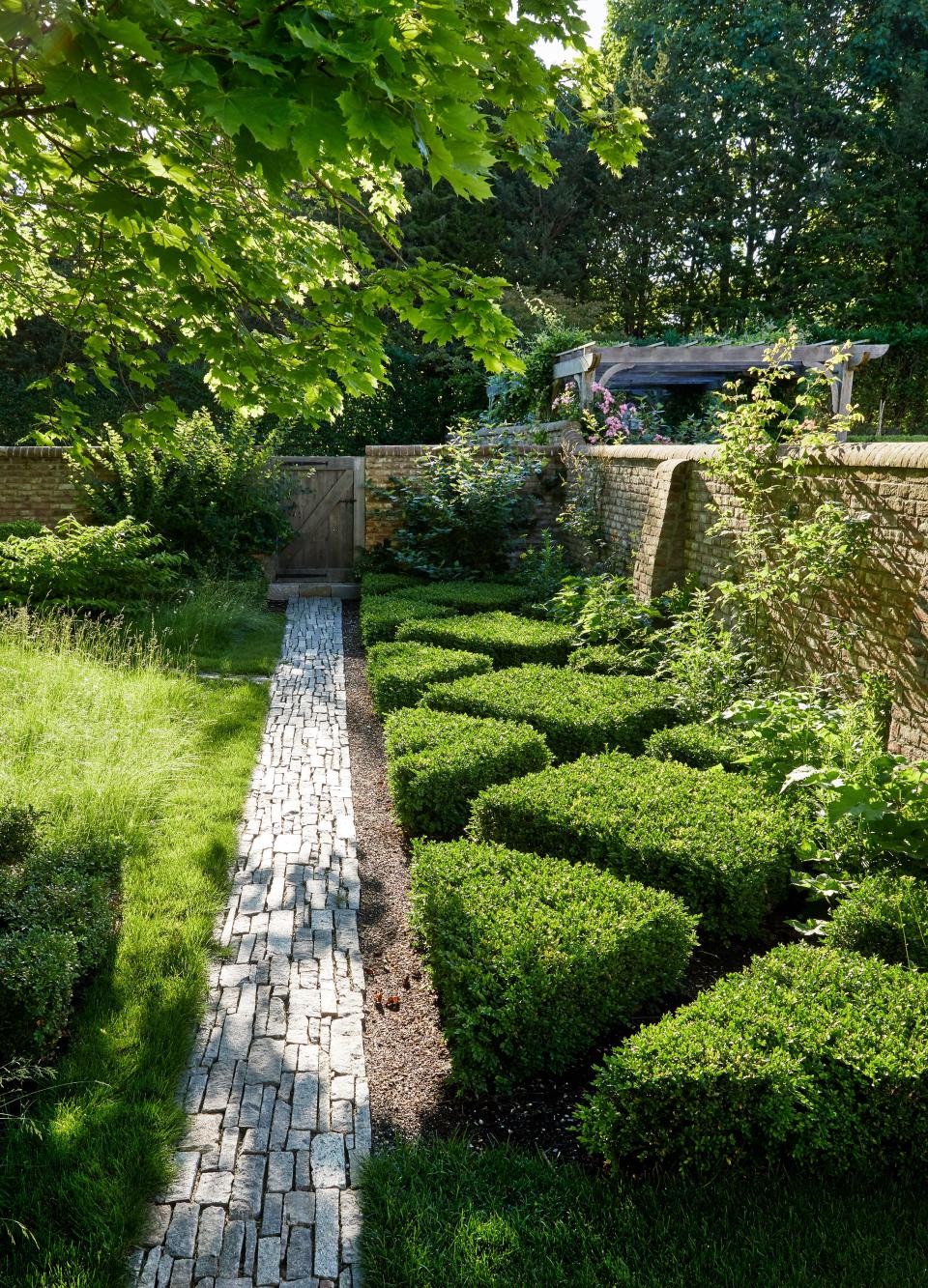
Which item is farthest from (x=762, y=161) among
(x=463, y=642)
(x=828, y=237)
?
(x=463, y=642)

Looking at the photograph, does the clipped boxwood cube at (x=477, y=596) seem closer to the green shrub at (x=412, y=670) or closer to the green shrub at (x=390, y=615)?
the green shrub at (x=390, y=615)

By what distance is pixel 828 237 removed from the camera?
869 inches

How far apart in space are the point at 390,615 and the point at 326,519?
5.36 meters

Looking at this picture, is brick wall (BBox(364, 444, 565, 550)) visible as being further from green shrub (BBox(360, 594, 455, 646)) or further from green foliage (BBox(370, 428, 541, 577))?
green shrub (BBox(360, 594, 455, 646))

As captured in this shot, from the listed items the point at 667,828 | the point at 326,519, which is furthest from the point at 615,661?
the point at 326,519

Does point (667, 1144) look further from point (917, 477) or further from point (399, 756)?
point (917, 477)

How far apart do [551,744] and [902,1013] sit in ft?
9.34

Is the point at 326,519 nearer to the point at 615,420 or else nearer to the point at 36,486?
the point at 36,486

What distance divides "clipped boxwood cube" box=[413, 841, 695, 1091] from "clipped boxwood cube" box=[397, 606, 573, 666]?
3.78 meters

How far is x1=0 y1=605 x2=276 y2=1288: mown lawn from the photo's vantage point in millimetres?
2141

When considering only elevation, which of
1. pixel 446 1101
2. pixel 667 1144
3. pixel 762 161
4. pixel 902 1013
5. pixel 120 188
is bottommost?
pixel 446 1101

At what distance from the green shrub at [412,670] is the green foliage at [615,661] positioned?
0.79 m

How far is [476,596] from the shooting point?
928 centimetres

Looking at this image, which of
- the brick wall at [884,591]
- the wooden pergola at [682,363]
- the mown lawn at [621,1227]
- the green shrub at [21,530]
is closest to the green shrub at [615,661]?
the brick wall at [884,591]
